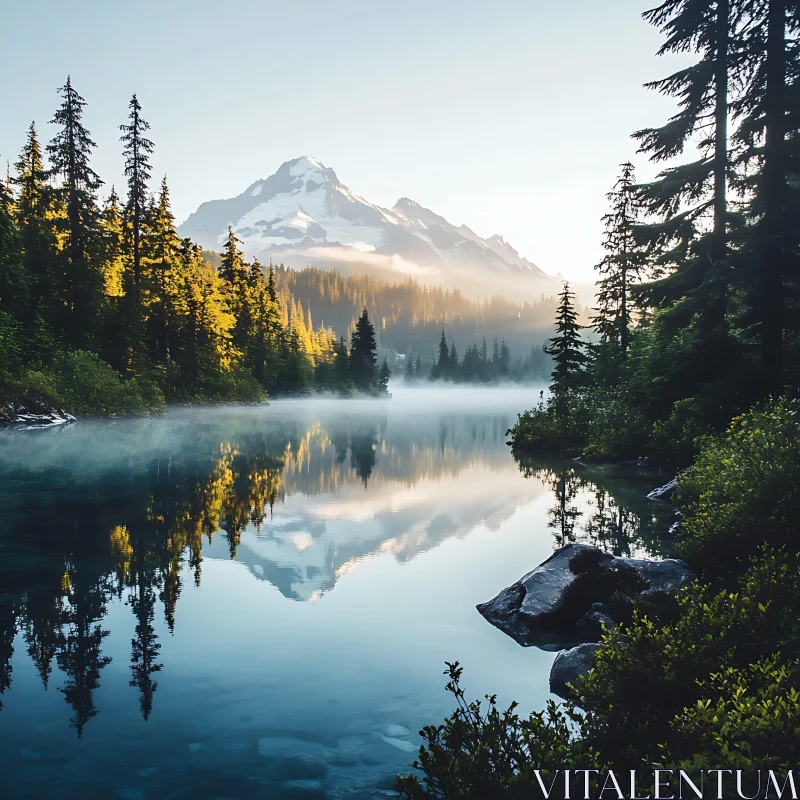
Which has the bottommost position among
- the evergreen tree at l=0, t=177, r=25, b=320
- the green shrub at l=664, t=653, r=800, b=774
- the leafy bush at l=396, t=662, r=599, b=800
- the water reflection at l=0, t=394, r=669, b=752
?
the water reflection at l=0, t=394, r=669, b=752

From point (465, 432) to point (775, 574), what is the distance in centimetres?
3763

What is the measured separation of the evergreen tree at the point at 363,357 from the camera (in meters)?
106

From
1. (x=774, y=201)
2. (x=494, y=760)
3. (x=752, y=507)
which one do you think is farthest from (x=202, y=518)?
(x=774, y=201)

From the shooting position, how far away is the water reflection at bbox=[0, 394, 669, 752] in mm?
8500

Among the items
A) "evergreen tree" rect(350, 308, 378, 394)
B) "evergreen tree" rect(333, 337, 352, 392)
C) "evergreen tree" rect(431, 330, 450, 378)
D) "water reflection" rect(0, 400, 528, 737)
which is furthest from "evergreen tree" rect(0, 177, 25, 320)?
"evergreen tree" rect(431, 330, 450, 378)

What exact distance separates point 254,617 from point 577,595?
4538mm

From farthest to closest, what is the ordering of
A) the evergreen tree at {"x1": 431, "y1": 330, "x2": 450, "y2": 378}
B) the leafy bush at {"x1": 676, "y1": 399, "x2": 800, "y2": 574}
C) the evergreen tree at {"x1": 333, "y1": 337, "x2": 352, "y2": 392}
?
the evergreen tree at {"x1": 431, "y1": 330, "x2": 450, "y2": 378}
the evergreen tree at {"x1": 333, "y1": 337, "x2": 352, "y2": 392}
the leafy bush at {"x1": 676, "y1": 399, "x2": 800, "y2": 574}

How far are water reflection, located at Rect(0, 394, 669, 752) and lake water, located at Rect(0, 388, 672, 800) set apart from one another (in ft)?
0.20

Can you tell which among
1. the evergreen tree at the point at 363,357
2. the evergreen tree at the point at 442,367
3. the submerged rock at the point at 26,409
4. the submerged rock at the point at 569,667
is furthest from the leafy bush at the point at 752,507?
the evergreen tree at the point at 442,367

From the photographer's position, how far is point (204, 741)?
19.1 feet

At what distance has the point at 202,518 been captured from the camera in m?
15.6

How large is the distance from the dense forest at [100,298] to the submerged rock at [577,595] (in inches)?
1421

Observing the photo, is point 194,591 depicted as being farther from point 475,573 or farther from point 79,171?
point 79,171

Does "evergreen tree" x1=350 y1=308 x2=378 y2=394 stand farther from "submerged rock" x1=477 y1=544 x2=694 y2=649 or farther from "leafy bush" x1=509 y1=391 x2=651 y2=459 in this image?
"submerged rock" x1=477 y1=544 x2=694 y2=649
